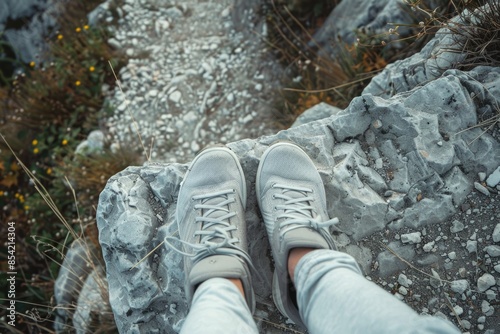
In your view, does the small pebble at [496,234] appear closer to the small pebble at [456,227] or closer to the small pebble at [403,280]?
the small pebble at [456,227]

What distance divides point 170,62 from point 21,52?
2.12 m

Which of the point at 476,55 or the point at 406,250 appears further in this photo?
the point at 476,55

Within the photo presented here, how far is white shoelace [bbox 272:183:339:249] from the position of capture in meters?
1.86

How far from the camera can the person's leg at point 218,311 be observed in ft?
4.70

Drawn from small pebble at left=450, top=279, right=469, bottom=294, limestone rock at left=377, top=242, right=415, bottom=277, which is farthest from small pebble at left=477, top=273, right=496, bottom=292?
limestone rock at left=377, top=242, right=415, bottom=277

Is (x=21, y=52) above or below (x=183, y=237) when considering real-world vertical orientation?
above

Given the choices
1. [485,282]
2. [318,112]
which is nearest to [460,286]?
[485,282]

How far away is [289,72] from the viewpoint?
354cm

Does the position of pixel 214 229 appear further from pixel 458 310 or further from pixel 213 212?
pixel 458 310

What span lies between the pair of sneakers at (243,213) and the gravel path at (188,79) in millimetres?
1382

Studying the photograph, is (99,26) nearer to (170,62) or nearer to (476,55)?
(170,62)

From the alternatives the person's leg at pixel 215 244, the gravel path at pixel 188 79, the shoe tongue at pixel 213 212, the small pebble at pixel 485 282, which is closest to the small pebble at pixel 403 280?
the small pebble at pixel 485 282

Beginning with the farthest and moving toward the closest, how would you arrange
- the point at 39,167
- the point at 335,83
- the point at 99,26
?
the point at 99,26
the point at 39,167
the point at 335,83

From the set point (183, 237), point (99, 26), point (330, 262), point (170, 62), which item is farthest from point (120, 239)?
point (99, 26)
